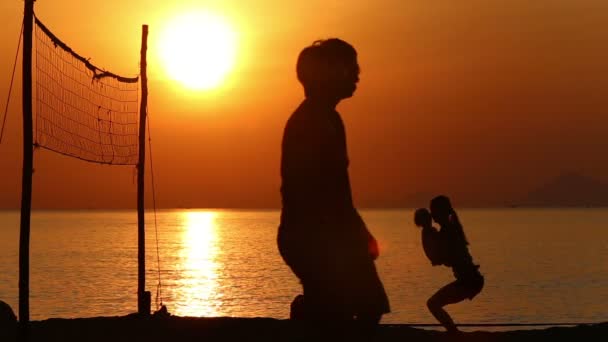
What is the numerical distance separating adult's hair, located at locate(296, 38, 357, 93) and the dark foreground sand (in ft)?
20.3

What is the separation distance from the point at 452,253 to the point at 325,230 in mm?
5948

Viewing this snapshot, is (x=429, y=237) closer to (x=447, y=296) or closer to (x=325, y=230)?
(x=447, y=296)

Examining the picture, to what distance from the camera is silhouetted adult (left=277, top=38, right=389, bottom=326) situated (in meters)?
5.26

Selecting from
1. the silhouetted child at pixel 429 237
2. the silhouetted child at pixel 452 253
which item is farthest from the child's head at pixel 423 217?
the silhouetted child at pixel 452 253

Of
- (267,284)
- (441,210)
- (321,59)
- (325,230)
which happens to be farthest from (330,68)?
(267,284)

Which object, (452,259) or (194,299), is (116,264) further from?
(452,259)

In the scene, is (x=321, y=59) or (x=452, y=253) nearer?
(x=321, y=59)

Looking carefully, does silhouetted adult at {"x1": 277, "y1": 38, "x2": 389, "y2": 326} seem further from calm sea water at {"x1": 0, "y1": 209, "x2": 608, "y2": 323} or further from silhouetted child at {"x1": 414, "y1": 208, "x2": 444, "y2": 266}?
calm sea water at {"x1": 0, "y1": 209, "x2": 608, "y2": 323}

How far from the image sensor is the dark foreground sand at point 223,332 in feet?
38.7

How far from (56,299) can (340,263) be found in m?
53.7

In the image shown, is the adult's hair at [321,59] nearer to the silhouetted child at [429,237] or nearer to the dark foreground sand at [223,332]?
the silhouetted child at [429,237]

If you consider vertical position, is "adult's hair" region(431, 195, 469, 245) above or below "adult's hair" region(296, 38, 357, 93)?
below

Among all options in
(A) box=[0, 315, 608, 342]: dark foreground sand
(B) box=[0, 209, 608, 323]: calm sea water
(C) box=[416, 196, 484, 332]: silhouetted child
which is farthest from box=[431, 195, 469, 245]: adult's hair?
(B) box=[0, 209, 608, 323]: calm sea water

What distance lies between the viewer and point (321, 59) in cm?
550
